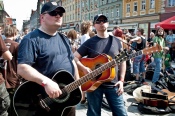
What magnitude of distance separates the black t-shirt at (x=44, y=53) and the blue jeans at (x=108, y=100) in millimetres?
763

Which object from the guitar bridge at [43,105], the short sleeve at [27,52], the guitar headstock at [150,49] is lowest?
the guitar bridge at [43,105]

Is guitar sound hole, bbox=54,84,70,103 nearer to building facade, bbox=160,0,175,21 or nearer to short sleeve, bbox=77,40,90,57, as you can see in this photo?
short sleeve, bbox=77,40,90,57

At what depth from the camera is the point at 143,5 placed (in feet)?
96.1

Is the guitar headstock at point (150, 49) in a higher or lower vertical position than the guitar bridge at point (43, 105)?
higher

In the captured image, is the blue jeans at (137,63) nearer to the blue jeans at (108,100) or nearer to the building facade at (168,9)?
the blue jeans at (108,100)

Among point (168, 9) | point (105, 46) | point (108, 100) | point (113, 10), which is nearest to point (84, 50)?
point (105, 46)

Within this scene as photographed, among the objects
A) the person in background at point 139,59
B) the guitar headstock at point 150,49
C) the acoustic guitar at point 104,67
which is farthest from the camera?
the person in background at point 139,59

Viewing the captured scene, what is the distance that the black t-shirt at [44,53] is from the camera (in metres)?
Answer: 2.05

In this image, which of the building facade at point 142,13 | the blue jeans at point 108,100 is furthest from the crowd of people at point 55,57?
the building facade at point 142,13

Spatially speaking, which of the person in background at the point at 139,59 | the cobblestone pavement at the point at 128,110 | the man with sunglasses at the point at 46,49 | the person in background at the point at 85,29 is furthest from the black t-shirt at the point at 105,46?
the person in background at the point at 139,59

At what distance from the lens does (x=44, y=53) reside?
215 centimetres

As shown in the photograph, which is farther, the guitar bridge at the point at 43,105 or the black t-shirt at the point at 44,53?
the guitar bridge at the point at 43,105

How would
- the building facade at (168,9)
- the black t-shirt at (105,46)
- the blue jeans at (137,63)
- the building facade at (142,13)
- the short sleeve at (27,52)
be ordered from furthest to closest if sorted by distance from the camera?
1. the building facade at (142,13)
2. the building facade at (168,9)
3. the blue jeans at (137,63)
4. the black t-shirt at (105,46)
5. the short sleeve at (27,52)

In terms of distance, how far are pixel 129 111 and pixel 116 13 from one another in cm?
3289
